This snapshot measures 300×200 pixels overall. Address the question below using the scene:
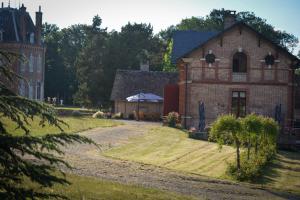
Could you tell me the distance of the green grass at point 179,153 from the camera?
20.9m

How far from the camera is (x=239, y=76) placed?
3553 centimetres

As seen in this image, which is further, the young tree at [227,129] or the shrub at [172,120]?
the shrub at [172,120]

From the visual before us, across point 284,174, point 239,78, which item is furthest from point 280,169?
point 239,78

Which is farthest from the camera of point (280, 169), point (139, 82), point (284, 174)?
point (139, 82)

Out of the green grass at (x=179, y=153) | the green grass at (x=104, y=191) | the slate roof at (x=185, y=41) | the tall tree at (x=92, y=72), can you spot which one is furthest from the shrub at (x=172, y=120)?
the tall tree at (x=92, y=72)

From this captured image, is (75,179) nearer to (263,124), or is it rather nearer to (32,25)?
(263,124)

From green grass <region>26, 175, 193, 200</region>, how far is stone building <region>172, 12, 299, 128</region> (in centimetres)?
2146

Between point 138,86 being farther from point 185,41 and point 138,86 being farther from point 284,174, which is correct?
point 284,174

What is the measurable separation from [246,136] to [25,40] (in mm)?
35591

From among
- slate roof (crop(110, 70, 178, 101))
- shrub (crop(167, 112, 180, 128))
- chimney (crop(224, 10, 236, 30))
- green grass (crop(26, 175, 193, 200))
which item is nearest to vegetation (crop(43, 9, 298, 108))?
slate roof (crop(110, 70, 178, 101))

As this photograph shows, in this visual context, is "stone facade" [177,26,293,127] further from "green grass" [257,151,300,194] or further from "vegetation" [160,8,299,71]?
"vegetation" [160,8,299,71]

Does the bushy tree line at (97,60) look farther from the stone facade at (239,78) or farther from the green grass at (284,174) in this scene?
the green grass at (284,174)

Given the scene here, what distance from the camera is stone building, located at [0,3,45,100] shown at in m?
50.0

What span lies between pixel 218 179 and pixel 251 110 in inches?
710
